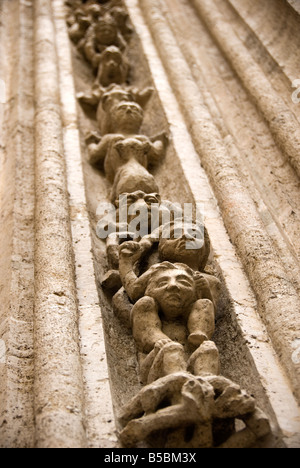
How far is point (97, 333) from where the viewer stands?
6.52 feet

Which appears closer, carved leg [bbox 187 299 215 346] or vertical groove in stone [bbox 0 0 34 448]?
vertical groove in stone [bbox 0 0 34 448]

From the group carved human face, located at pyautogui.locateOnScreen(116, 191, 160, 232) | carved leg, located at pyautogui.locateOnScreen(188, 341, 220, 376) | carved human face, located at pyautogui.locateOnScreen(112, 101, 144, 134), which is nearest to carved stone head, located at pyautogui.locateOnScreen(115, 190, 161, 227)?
carved human face, located at pyautogui.locateOnScreen(116, 191, 160, 232)

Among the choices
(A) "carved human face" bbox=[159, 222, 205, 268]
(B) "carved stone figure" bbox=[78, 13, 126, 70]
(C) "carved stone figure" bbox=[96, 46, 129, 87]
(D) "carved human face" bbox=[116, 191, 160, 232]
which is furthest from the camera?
(B) "carved stone figure" bbox=[78, 13, 126, 70]

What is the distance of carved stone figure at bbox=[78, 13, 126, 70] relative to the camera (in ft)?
13.4

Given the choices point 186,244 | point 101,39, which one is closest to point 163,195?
point 186,244

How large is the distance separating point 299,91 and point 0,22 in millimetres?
2589

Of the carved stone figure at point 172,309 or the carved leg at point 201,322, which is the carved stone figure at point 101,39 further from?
the carved leg at point 201,322

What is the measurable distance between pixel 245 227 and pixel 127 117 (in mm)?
1162

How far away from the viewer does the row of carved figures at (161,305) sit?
1.58 meters

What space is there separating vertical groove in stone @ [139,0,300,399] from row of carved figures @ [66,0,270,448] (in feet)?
0.57

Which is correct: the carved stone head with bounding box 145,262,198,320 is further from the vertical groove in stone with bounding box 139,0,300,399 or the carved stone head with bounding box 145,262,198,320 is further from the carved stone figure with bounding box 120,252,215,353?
the vertical groove in stone with bounding box 139,0,300,399

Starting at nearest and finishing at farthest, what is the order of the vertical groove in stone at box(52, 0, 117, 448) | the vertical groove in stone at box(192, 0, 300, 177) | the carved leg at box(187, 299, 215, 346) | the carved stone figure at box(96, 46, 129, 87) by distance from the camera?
the vertical groove in stone at box(52, 0, 117, 448) < the carved leg at box(187, 299, 215, 346) < the vertical groove in stone at box(192, 0, 300, 177) < the carved stone figure at box(96, 46, 129, 87)

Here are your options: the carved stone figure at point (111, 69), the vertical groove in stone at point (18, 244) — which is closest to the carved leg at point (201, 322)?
the vertical groove in stone at point (18, 244)
